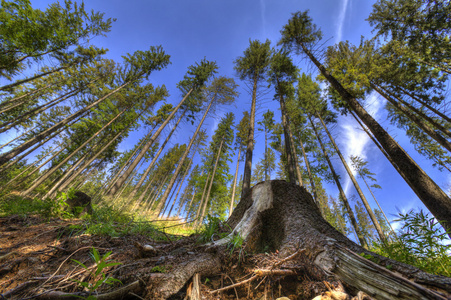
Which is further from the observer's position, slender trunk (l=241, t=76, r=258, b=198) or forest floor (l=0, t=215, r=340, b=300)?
slender trunk (l=241, t=76, r=258, b=198)

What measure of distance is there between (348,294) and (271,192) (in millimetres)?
1866

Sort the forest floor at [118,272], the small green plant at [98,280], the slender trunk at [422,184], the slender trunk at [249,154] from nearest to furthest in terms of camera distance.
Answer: the small green plant at [98,280], the forest floor at [118,272], the slender trunk at [422,184], the slender trunk at [249,154]

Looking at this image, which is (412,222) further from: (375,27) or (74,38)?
(74,38)

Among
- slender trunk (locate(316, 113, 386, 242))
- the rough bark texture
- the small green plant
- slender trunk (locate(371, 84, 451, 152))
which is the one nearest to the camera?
the rough bark texture

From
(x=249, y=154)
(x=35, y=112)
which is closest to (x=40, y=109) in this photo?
(x=35, y=112)

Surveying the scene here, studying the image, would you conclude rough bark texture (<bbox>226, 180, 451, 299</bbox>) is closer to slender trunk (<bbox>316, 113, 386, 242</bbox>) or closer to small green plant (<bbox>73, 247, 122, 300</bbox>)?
small green plant (<bbox>73, 247, 122, 300</bbox>)

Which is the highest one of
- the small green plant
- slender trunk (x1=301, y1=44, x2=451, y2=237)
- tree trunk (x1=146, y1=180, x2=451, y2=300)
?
slender trunk (x1=301, y1=44, x2=451, y2=237)

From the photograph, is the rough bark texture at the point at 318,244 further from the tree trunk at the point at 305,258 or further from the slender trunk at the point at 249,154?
the slender trunk at the point at 249,154

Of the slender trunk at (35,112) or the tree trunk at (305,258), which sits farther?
the slender trunk at (35,112)

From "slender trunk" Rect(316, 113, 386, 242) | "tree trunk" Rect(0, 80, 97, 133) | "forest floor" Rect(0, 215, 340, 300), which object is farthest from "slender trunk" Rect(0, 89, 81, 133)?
"slender trunk" Rect(316, 113, 386, 242)

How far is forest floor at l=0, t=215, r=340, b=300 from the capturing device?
1253 mm

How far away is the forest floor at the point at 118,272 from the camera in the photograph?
125 cm

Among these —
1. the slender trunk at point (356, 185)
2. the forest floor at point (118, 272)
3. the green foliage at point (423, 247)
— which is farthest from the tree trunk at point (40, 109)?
the slender trunk at point (356, 185)

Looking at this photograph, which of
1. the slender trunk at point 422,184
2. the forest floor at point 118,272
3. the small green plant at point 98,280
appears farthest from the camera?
the slender trunk at point 422,184
